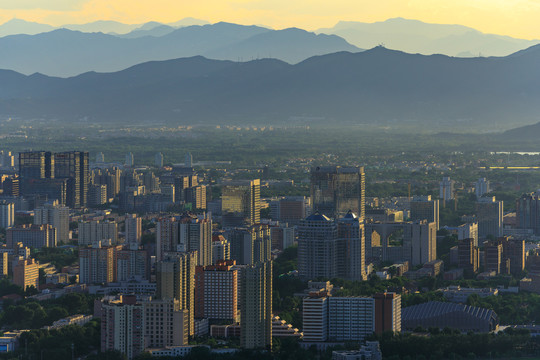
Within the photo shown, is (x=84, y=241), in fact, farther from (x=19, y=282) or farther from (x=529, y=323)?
(x=529, y=323)

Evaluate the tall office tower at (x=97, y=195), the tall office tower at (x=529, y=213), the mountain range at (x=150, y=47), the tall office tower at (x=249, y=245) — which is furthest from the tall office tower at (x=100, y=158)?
the mountain range at (x=150, y=47)

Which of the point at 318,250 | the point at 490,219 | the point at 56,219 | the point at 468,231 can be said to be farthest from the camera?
the point at 56,219

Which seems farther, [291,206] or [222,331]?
[291,206]

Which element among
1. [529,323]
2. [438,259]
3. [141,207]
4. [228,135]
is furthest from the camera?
[228,135]

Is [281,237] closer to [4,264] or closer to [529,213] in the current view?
[4,264]

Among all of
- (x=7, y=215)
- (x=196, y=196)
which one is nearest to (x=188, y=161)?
(x=196, y=196)

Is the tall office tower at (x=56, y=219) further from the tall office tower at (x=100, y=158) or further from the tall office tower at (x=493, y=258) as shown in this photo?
the tall office tower at (x=100, y=158)

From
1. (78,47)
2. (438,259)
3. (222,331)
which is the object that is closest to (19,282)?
(222,331)
